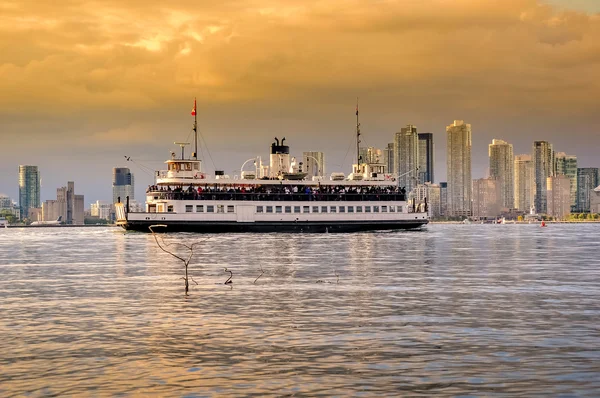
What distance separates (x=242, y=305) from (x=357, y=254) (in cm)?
3751

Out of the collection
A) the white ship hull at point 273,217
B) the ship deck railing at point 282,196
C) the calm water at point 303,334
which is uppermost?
the ship deck railing at point 282,196

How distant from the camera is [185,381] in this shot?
20125 mm

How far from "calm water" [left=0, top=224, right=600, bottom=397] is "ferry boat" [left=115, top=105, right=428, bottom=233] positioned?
2920 inches

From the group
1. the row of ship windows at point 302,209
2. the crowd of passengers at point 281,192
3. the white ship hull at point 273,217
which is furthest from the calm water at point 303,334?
the row of ship windows at point 302,209

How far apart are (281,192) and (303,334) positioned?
10582 centimetres

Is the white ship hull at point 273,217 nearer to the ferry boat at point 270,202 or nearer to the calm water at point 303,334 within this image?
the ferry boat at point 270,202

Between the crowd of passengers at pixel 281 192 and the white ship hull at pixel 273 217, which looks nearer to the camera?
the white ship hull at pixel 273 217

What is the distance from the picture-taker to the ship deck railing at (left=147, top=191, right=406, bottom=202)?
410ft

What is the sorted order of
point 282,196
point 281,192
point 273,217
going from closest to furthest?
1. point 273,217
2. point 282,196
3. point 281,192

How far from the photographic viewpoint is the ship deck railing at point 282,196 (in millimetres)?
125000

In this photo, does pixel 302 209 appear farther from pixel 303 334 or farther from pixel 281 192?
pixel 303 334

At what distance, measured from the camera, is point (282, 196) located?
5192 inches

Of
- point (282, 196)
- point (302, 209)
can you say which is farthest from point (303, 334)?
point (302, 209)

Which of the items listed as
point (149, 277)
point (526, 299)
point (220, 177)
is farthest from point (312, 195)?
point (526, 299)
